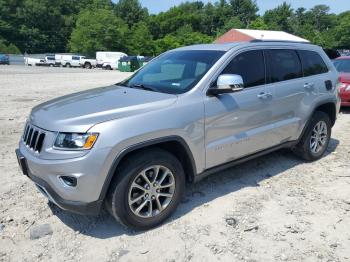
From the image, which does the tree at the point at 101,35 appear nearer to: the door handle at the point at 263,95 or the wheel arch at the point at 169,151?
the door handle at the point at 263,95

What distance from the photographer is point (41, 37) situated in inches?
3391

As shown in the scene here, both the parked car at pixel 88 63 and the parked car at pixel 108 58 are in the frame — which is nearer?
the parked car at pixel 108 58

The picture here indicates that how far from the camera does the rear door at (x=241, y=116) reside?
4.05 m

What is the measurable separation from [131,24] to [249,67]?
324 ft

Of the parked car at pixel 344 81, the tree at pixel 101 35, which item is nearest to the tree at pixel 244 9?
the tree at pixel 101 35

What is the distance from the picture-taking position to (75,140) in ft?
10.7

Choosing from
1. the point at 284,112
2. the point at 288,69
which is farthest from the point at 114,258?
the point at 288,69

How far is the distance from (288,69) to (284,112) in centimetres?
63

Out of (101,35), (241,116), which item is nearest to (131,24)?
(101,35)

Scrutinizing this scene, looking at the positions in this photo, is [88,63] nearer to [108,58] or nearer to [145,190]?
[108,58]

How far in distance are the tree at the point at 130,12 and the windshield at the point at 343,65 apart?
9446 centimetres

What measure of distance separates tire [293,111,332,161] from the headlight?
11.3 ft

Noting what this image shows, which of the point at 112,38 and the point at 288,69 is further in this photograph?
the point at 112,38

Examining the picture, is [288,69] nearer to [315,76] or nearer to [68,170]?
[315,76]
